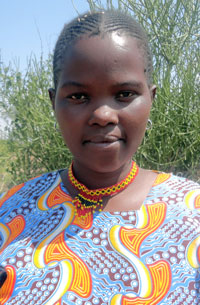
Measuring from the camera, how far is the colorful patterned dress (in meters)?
0.95

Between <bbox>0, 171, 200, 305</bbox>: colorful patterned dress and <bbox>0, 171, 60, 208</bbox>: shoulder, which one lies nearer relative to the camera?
<bbox>0, 171, 200, 305</bbox>: colorful patterned dress

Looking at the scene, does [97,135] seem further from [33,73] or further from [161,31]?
[33,73]

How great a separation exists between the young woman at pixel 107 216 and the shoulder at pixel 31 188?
0.16 m

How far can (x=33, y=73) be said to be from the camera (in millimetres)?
2969

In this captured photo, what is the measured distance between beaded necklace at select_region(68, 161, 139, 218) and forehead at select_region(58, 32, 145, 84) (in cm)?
37

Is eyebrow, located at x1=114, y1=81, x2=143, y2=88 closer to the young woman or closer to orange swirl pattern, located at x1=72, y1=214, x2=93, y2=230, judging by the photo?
the young woman

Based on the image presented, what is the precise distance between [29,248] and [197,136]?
152cm

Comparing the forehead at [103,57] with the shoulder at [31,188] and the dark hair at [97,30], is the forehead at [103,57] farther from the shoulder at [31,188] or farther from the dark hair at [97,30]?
the shoulder at [31,188]

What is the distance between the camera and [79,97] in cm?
103

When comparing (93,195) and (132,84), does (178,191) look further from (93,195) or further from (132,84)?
(132,84)

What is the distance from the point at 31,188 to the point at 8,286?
0.40 meters

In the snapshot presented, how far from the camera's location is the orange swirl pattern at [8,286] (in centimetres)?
104

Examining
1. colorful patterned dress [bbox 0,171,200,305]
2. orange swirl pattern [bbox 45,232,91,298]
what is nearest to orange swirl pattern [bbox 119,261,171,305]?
colorful patterned dress [bbox 0,171,200,305]

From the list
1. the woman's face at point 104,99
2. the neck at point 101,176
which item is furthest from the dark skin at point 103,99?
the neck at point 101,176
